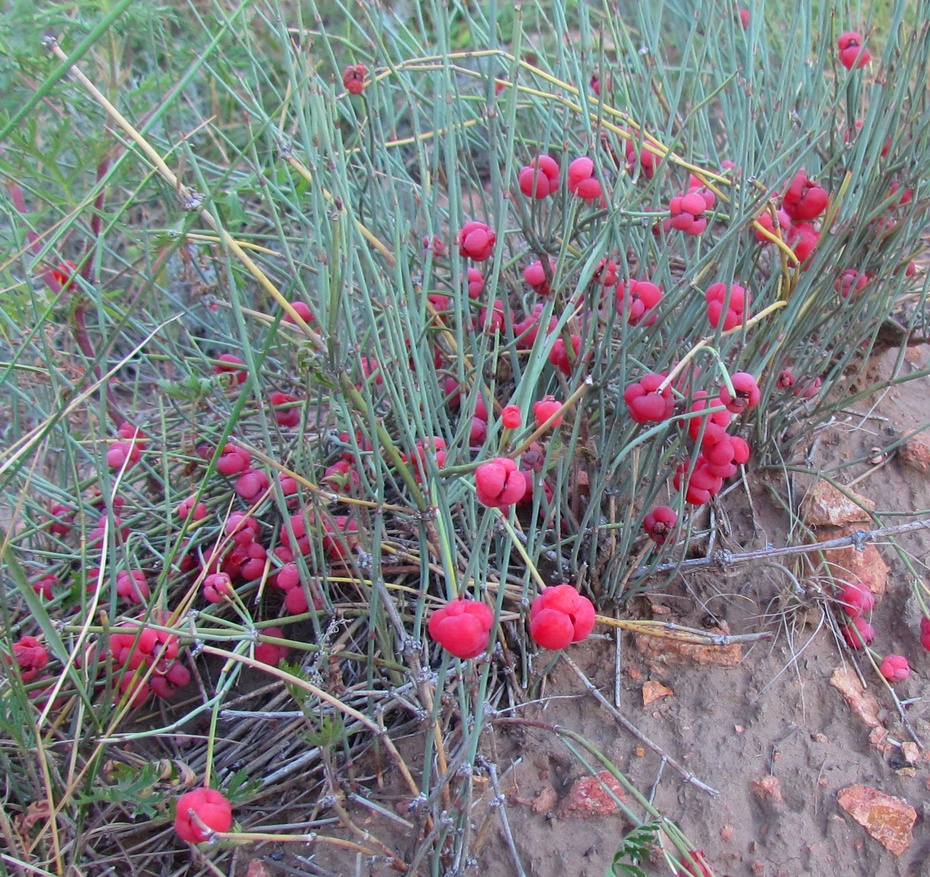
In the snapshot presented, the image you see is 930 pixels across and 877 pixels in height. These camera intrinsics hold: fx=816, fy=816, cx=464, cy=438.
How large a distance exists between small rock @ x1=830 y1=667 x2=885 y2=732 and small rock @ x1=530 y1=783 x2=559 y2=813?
0.46 metres

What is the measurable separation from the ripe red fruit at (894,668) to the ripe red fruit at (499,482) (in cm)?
81

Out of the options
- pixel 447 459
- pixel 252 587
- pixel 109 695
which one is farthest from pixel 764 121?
pixel 109 695

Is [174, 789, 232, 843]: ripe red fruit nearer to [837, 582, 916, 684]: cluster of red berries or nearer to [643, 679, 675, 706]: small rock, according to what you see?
[643, 679, 675, 706]: small rock

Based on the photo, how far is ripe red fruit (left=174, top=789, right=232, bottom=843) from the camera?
823mm

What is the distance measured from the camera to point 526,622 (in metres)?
1.19

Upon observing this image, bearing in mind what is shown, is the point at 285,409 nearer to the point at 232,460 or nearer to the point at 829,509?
the point at 232,460

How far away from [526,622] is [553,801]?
0.24 meters

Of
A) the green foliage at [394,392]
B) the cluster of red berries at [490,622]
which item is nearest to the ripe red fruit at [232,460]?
the green foliage at [394,392]

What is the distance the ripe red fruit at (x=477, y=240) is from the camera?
3.31 feet

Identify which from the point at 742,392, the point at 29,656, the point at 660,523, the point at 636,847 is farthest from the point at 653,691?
the point at 29,656

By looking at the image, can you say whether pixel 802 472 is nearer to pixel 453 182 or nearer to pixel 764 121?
pixel 764 121

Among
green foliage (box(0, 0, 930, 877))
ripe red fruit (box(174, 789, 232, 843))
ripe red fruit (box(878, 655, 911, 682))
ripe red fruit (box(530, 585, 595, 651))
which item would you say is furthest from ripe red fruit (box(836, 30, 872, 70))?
ripe red fruit (box(174, 789, 232, 843))

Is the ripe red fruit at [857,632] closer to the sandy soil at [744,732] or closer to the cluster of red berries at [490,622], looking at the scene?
the sandy soil at [744,732]

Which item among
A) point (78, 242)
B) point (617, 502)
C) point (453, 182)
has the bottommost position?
point (617, 502)
